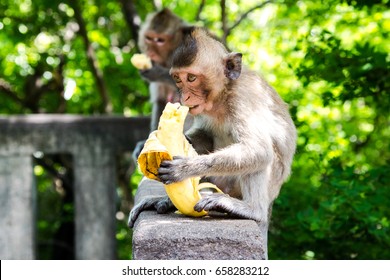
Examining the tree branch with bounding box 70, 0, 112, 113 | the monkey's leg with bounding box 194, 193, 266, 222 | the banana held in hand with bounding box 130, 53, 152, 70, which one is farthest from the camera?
the tree branch with bounding box 70, 0, 112, 113

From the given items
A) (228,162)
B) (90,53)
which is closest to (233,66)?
(228,162)

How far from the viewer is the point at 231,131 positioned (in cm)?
540

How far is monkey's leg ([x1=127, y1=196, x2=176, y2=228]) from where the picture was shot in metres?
5.01

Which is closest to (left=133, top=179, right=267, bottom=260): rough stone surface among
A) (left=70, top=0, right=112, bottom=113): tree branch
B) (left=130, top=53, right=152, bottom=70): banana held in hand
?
(left=130, top=53, right=152, bottom=70): banana held in hand

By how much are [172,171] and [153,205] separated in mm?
496

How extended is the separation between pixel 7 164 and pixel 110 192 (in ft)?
4.43

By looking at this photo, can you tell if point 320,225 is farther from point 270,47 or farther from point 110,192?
point 270,47

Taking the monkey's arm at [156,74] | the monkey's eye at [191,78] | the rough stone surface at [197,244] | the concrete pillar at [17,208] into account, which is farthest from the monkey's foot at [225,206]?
the concrete pillar at [17,208]

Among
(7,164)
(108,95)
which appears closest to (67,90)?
(108,95)

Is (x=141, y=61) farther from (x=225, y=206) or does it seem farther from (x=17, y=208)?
(x=225, y=206)

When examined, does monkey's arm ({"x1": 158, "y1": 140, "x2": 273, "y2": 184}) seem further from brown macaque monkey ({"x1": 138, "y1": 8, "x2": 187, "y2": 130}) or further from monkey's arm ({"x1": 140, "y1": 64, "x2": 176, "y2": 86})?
brown macaque monkey ({"x1": 138, "y1": 8, "x2": 187, "y2": 130})

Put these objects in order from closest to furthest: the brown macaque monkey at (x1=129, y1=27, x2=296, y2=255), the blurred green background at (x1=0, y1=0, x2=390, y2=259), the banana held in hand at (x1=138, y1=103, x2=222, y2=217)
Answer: the banana held in hand at (x1=138, y1=103, x2=222, y2=217) → the brown macaque monkey at (x1=129, y1=27, x2=296, y2=255) → the blurred green background at (x1=0, y1=0, x2=390, y2=259)

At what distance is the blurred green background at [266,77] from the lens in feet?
24.1

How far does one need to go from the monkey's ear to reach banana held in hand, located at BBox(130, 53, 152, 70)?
3.24 m
